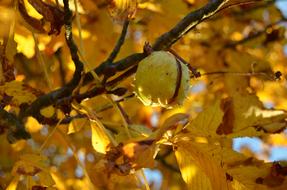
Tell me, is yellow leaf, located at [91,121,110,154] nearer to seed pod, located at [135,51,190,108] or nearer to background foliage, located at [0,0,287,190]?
background foliage, located at [0,0,287,190]

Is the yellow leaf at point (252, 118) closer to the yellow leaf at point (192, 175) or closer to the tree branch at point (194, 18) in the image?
the yellow leaf at point (192, 175)

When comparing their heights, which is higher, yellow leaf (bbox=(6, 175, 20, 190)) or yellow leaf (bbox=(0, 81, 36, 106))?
yellow leaf (bbox=(0, 81, 36, 106))

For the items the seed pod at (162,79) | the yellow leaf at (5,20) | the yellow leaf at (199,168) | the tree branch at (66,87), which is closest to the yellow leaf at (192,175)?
the yellow leaf at (199,168)

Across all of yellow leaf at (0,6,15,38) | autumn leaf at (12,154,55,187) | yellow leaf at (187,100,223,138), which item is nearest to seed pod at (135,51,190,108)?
yellow leaf at (187,100,223,138)

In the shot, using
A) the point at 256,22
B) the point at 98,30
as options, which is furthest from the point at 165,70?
the point at 256,22

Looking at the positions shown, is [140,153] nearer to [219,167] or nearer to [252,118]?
[219,167]
